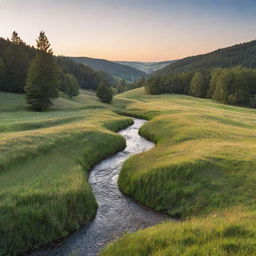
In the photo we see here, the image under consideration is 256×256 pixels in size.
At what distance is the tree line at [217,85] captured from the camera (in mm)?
96875

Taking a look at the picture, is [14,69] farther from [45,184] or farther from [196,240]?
[196,240]

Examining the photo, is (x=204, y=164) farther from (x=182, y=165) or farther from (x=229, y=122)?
(x=229, y=122)

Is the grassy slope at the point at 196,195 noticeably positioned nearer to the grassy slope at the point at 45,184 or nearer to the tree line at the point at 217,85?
the grassy slope at the point at 45,184

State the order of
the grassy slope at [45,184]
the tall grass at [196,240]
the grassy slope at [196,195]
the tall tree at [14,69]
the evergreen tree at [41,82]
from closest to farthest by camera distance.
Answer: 1. the tall grass at [196,240]
2. the grassy slope at [196,195]
3. the grassy slope at [45,184]
4. the evergreen tree at [41,82]
5. the tall tree at [14,69]

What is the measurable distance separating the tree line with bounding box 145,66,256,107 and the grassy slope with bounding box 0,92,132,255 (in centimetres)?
7957

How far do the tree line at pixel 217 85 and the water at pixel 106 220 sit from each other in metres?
87.2

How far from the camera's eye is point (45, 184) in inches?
651

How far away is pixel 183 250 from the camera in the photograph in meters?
8.66

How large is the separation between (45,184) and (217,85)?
3846 inches

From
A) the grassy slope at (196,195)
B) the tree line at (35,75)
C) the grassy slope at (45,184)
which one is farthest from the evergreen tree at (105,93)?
the grassy slope at (196,195)

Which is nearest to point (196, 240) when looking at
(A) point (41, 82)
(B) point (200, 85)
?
(A) point (41, 82)

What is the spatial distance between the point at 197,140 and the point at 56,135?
16.5 meters

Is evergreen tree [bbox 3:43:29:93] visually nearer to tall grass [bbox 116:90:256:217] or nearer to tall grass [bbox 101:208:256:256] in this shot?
tall grass [bbox 116:90:256:217]

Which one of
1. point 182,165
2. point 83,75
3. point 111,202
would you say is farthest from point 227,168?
point 83,75
